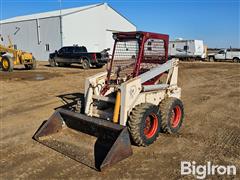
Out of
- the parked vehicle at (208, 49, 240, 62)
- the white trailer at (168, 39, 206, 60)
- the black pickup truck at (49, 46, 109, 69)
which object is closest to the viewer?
the black pickup truck at (49, 46, 109, 69)

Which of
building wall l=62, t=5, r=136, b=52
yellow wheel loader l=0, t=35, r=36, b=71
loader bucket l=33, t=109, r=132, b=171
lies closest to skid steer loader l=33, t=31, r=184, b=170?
loader bucket l=33, t=109, r=132, b=171

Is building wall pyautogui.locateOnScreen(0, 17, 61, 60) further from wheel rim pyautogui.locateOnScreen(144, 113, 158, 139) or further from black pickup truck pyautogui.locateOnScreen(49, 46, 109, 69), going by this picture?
wheel rim pyautogui.locateOnScreen(144, 113, 158, 139)

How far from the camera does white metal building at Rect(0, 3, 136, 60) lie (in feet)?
99.2

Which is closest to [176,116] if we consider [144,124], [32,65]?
[144,124]

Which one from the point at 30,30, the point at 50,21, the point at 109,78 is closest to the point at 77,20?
the point at 50,21

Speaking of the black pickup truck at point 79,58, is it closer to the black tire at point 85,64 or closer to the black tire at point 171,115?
the black tire at point 85,64

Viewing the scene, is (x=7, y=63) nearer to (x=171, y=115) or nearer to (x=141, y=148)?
(x=171, y=115)

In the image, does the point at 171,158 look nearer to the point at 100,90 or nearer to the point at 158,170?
the point at 158,170

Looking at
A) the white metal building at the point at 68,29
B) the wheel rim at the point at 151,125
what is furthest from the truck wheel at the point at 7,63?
the wheel rim at the point at 151,125

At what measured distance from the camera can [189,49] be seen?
1219 inches

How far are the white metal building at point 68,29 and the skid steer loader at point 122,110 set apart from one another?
82.8 ft

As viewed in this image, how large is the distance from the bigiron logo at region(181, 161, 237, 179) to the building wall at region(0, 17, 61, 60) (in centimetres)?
2777

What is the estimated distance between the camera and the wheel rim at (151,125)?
4.97 metres

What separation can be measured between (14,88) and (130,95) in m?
8.01
